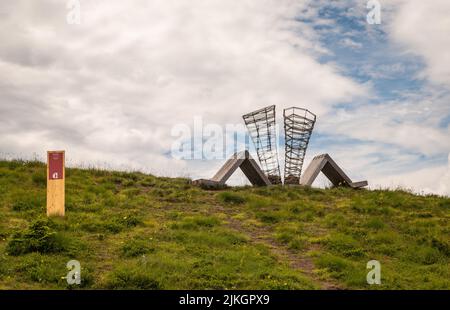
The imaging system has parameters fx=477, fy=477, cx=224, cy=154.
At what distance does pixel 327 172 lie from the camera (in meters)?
24.3

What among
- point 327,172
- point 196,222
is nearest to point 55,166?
point 196,222

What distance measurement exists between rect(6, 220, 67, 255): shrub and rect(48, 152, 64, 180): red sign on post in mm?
Answer: 3331

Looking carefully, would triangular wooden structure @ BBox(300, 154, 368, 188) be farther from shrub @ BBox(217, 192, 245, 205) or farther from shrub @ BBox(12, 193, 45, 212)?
shrub @ BBox(12, 193, 45, 212)

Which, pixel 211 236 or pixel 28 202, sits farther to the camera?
pixel 28 202

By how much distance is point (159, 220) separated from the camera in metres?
15.3

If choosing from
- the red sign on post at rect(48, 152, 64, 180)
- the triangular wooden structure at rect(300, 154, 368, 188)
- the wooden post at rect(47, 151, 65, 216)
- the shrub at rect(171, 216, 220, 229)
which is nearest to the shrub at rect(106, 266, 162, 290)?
the shrub at rect(171, 216, 220, 229)

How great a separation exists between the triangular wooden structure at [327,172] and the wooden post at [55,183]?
1154 cm

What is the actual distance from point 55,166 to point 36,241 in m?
4.20

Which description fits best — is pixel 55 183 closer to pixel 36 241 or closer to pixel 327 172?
pixel 36 241

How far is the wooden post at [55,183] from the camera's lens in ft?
48.6
